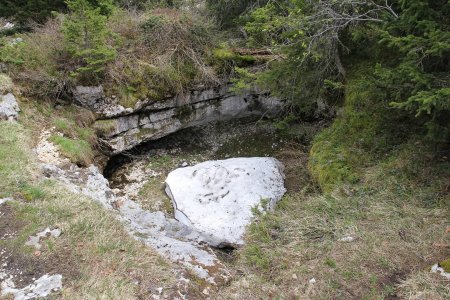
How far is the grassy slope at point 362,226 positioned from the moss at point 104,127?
5.18 meters

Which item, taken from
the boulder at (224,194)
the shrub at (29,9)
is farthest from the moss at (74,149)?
the shrub at (29,9)

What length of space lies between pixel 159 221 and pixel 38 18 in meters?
8.62

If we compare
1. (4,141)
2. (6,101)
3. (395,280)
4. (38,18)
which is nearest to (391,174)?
(395,280)

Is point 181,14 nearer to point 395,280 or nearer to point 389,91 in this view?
point 389,91

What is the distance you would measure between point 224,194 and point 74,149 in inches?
147

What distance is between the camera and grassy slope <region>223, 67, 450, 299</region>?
15.7 ft

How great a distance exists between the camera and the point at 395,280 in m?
4.65

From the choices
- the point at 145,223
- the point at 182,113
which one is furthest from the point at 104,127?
the point at 145,223

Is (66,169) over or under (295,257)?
over

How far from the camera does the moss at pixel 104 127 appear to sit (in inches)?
389

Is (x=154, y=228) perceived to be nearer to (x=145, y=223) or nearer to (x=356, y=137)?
(x=145, y=223)

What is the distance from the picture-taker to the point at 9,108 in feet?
29.2

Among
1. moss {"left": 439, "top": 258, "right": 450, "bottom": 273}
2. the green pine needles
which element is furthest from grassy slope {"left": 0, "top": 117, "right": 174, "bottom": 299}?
the green pine needles

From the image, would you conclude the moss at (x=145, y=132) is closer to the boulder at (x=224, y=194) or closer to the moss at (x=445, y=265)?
the boulder at (x=224, y=194)
